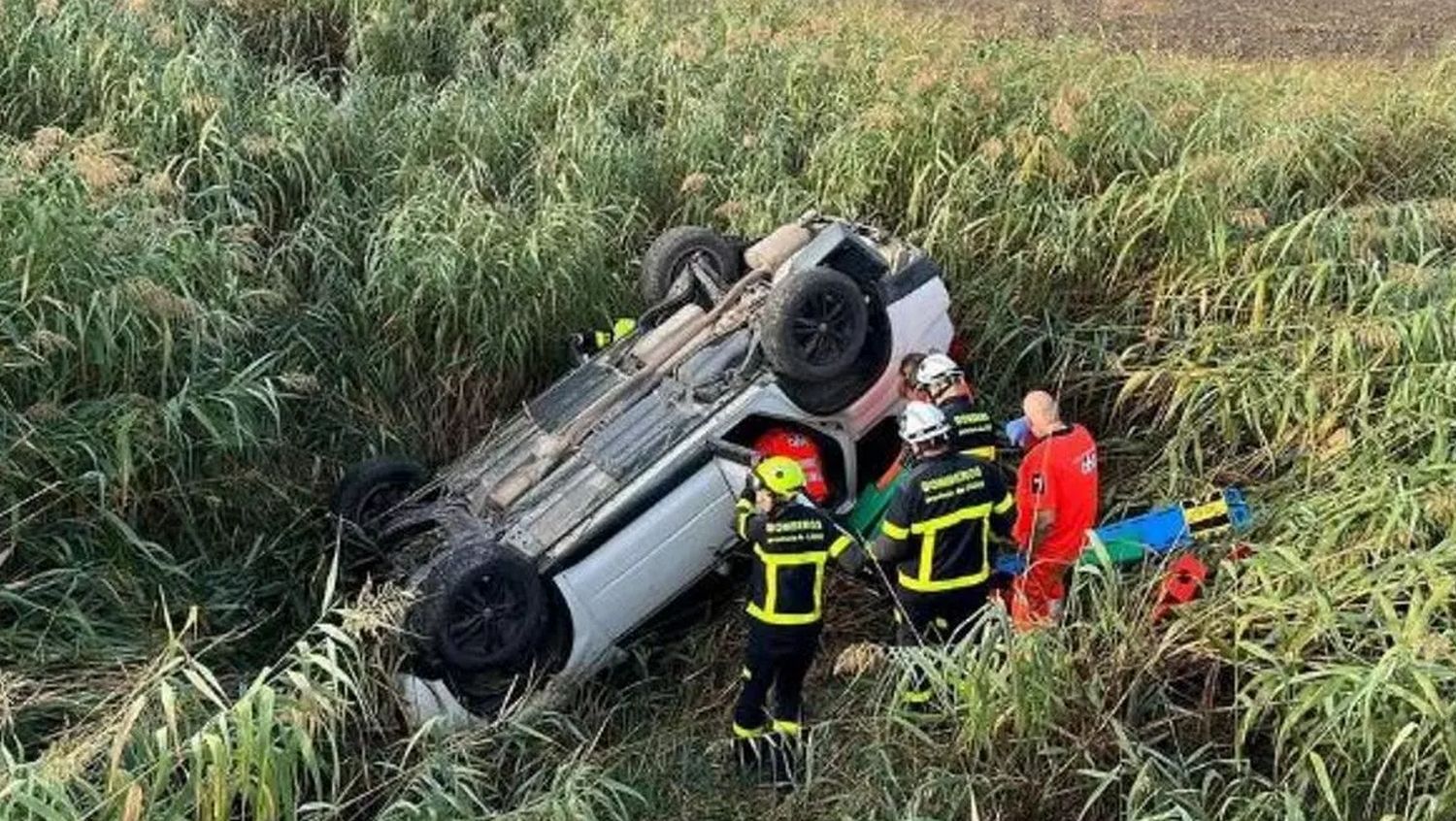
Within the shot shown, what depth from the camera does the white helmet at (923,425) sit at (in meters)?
4.89

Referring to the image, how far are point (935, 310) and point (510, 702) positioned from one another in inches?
93.7

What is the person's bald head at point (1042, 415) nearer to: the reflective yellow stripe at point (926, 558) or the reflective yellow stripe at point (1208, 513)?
the reflective yellow stripe at point (1208, 513)

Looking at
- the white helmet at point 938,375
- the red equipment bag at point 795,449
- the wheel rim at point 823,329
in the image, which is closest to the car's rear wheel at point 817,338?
the wheel rim at point 823,329

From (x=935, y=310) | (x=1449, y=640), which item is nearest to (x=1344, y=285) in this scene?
(x=935, y=310)

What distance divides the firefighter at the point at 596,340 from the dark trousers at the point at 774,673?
5.55 ft

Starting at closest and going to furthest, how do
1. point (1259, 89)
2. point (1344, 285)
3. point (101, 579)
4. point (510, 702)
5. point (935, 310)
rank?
point (101, 579)
point (510, 702)
point (935, 310)
point (1344, 285)
point (1259, 89)

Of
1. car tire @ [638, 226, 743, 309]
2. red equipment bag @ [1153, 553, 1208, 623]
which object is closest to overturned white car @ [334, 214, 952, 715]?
car tire @ [638, 226, 743, 309]

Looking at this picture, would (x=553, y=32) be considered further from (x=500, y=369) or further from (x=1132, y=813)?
(x=1132, y=813)

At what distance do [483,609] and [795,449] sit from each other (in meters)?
1.38

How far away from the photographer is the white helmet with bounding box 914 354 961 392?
17.4ft

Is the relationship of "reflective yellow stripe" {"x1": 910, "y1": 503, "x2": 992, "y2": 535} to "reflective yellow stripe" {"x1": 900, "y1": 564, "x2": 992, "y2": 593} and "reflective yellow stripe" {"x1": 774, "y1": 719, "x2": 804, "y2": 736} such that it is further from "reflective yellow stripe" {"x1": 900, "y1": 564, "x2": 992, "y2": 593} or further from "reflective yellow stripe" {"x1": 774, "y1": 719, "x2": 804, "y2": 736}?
"reflective yellow stripe" {"x1": 774, "y1": 719, "x2": 804, "y2": 736}

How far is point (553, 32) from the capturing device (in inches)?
360

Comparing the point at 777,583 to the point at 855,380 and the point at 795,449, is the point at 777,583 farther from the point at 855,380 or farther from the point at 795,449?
the point at 855,380

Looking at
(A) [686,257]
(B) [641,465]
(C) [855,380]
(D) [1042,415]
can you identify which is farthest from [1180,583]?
(A) [686,257]
